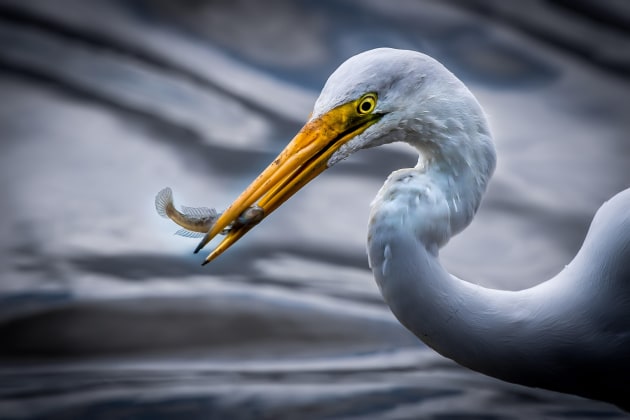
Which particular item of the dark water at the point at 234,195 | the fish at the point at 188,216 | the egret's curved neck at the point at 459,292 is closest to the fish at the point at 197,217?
the fish at the point at 188,216

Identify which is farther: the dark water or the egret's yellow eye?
the dark water

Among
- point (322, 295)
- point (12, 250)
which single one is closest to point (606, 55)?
point (322, 295)

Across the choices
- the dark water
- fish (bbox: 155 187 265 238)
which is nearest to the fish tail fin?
fish (bbox: 155 187 265 238)

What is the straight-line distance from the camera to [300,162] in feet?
4.88

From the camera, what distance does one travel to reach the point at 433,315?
154 centimetres

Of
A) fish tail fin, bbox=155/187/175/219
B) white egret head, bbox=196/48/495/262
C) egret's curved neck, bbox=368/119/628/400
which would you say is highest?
white egret head, bbox=196/48/495/262

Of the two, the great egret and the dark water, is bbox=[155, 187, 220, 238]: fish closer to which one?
the great egret

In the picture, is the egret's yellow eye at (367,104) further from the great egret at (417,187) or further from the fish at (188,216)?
the fish at (188,216)

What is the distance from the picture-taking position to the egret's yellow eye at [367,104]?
1.48m

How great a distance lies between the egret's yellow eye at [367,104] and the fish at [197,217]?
0.77 ft

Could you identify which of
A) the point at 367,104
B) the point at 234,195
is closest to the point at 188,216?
the point at 367,104

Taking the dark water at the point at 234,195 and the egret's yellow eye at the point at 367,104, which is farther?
the dark water at the point at 234,195

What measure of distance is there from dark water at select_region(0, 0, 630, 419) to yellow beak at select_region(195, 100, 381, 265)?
0.93 meters

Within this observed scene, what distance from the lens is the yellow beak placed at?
147 cm
